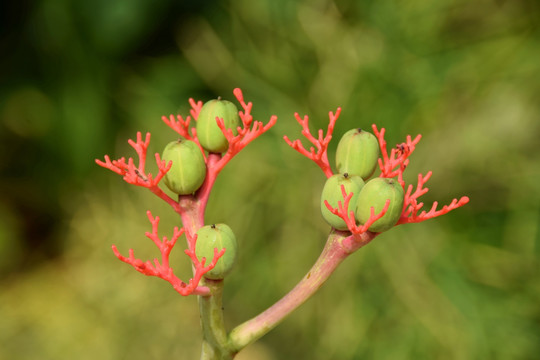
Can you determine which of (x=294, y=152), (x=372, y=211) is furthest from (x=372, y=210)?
(x=294, y=152)

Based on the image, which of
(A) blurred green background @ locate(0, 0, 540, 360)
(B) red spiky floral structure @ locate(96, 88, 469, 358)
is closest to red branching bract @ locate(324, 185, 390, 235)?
(B) red spiky floral structure @ locate(96, 88, 469, 358)

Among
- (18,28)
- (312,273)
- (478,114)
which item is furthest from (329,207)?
(18,28)

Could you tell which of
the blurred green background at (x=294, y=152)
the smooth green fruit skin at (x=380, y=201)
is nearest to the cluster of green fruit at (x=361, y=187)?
the smooth green fruit skin at (x=380, y=201)

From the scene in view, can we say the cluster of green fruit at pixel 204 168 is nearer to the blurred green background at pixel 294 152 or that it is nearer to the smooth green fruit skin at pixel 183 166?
the smooth green fruit skin at pixel 183 166

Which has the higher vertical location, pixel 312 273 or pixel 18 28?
pixel 312 273

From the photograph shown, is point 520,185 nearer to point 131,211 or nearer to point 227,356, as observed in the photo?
point 131,211

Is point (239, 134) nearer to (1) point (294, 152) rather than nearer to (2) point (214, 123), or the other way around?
(2) point (214, 123)
